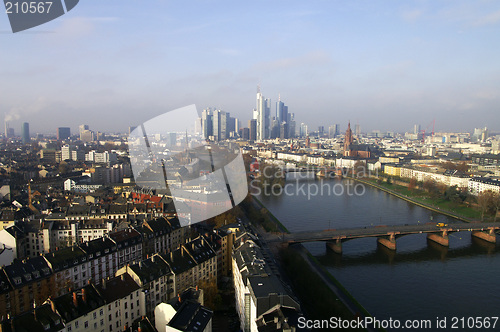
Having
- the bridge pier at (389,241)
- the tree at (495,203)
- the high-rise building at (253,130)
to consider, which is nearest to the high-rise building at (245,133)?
the high-rise building at (253,130)

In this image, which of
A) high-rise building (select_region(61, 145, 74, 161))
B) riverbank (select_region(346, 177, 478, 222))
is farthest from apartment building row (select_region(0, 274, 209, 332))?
high-rise building (select_region(61, 145, 74, 161))

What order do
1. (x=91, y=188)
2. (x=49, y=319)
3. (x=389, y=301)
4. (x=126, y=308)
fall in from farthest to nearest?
1. (x=91, y=188)
2. (x=389, y=301)
3. (x=126, y=308)
4. (x=49, y=319)

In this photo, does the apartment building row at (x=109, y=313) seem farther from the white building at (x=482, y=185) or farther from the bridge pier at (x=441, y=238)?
the white building at (x=482, y=185)

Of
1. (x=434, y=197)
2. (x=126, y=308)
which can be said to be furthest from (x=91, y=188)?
(x=434, y=197)

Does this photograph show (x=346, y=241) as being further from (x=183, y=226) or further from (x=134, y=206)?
(x=134, y=206)

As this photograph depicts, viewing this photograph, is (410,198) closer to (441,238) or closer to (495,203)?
(495,203)

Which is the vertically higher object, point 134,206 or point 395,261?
point 134,206

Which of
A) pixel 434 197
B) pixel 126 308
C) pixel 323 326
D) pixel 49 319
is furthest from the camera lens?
pixel 434 197
